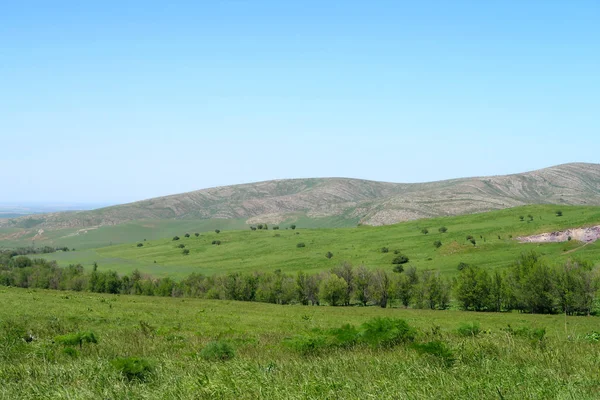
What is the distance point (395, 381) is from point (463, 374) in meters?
→ 1.58

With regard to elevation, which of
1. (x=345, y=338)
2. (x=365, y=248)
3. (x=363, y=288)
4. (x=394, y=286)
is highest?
(x=345, y=338)

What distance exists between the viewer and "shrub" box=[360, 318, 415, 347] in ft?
48.9

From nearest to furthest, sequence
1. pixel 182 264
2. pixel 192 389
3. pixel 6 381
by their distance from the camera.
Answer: pixel 192 389 < pixel 6 381 < pixel 182 264

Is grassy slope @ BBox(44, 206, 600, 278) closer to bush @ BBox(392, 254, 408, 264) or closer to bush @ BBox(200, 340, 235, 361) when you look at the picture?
bush @ BBox(392, 254, 408, 264)

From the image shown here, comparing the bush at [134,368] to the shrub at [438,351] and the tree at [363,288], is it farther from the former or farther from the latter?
the tree at [363,288]

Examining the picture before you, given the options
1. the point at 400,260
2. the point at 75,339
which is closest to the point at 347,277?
the point at 400,260

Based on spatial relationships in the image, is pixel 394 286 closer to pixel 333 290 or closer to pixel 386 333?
pixel 333 290

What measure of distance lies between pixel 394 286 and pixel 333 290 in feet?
36.6

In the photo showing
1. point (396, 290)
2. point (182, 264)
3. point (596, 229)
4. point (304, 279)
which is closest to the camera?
point (396, 290)

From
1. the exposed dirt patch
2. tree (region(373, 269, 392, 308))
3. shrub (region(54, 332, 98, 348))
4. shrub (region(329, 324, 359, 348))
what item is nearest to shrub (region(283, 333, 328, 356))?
shrub (region(329, 324, 359, 348))

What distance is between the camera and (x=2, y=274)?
104m

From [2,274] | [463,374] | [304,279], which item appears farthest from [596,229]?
[2,274]

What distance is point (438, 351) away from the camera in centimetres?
1145

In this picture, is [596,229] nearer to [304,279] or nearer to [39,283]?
[304,279]
